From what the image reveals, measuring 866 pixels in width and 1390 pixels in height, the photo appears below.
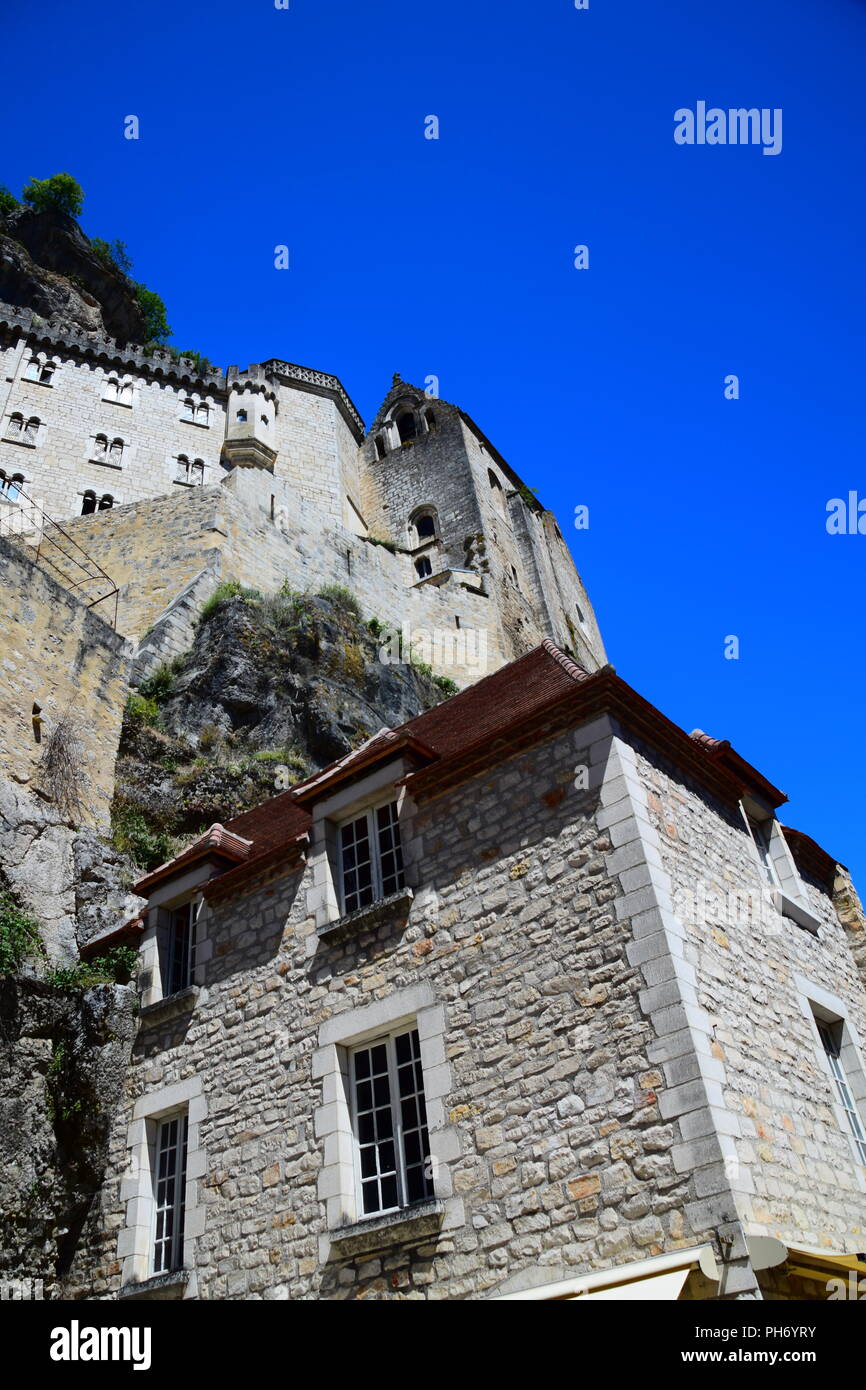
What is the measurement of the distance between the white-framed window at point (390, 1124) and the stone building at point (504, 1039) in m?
0.02

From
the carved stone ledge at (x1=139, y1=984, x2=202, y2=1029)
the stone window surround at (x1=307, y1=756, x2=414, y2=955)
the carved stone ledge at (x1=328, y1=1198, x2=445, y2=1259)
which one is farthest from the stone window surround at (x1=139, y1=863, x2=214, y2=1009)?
the carved stone ledge at (x1=328, y1=1198, x2=445, y2=1259)

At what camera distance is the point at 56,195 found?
37.9 m

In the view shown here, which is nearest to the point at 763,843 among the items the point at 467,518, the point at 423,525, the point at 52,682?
the point at 52,682

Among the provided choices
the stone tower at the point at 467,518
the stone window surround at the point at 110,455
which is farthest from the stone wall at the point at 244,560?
the stone window surround at the point at 110,455

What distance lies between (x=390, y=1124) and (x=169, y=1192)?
8.41 ft

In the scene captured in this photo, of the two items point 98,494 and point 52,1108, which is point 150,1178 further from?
point 98,494

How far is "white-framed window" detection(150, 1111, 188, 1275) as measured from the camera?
28.4 feet

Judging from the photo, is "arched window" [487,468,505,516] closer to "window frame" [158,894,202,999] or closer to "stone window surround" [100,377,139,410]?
"stone window surround" [100,377,139,410]

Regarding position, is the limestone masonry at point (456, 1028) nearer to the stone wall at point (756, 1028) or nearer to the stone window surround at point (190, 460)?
the stone wall at point (756, 1028)

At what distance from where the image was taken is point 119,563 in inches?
858

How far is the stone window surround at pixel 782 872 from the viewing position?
9562 millimetres
